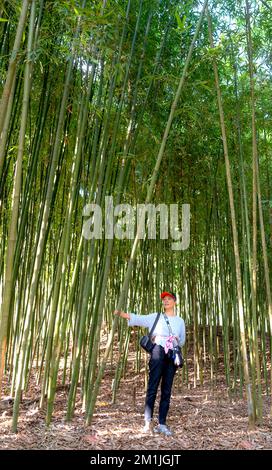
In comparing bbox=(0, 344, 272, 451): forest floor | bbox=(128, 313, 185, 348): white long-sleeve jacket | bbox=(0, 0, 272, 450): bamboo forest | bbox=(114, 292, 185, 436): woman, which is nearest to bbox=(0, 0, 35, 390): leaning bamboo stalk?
bbox=(0, 0, 272, 450): bamboo forest

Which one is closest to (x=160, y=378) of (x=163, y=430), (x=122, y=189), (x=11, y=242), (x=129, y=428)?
(x=163, y=430)

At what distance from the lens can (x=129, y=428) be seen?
3164 millimetres

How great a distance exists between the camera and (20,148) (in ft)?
8.64

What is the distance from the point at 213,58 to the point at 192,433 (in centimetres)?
285

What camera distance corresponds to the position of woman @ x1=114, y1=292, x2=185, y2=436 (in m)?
3.04

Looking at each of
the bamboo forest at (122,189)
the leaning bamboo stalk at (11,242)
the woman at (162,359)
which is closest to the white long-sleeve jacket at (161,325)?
the woman at (162,359)

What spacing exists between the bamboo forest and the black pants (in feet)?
0.23

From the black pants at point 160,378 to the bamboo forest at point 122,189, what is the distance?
71 mm

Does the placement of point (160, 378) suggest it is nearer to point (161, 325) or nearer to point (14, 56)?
point (161, 325)

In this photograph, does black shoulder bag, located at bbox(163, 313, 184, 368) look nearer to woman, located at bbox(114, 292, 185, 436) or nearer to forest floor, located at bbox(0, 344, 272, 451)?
woman, located at bbox(114, 292, 185, 436)

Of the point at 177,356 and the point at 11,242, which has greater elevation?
the point at 11,242

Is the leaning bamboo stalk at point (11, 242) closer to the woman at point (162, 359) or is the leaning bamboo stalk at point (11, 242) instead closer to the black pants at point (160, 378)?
the woman at point (162, 359)

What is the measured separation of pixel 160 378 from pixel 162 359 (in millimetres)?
139
